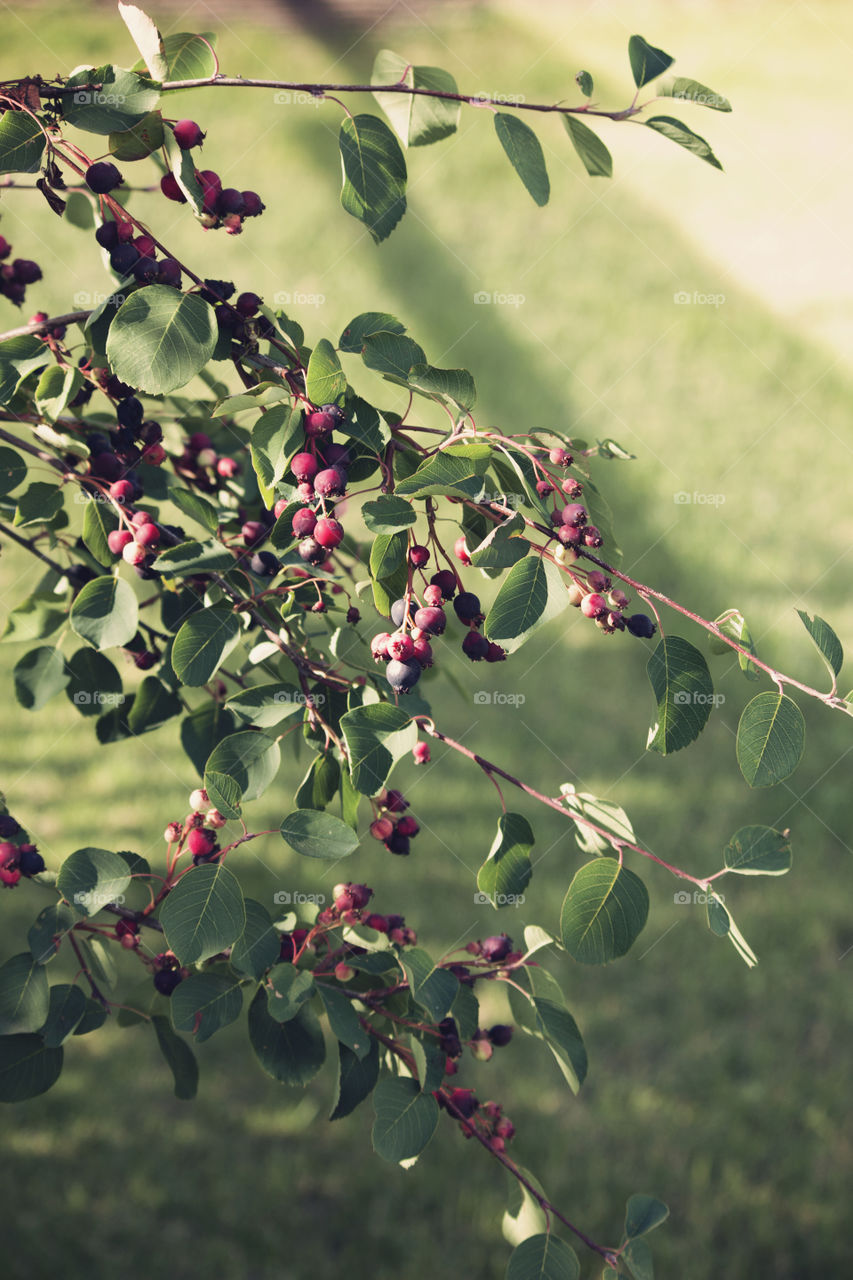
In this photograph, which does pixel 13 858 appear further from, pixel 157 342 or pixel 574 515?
pixel 574 515

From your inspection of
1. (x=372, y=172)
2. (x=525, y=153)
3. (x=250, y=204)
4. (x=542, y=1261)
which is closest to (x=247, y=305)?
(x=250, y=204)

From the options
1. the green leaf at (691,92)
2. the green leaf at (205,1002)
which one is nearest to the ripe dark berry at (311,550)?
the green leaf at (205,1002)

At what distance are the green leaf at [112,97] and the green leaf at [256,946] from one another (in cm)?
69

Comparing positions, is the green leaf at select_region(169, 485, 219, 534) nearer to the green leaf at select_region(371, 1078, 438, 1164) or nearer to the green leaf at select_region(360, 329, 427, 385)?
the green leaf at select_region(360, 329, 427, 385)

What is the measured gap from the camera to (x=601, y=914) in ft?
3.05

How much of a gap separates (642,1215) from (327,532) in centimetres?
71

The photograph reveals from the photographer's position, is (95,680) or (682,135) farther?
(95,680)

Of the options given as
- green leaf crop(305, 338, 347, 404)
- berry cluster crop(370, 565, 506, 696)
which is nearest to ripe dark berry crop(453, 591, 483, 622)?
berry cluster crop(370, 565, 506, 696)

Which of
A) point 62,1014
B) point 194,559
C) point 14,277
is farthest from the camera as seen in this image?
point 14,277

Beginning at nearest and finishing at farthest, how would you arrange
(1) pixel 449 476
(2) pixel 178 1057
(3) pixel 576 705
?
(1) pixel 449 476 < (2) pixel 178 1057 < (3) pixel 576 705

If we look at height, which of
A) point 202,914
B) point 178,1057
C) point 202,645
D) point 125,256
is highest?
point 125,256

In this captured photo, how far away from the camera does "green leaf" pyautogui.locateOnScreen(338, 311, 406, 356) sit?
0.97m

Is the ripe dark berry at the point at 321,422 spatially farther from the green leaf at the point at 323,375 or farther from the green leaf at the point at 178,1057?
the green leaf at the point at 178,1057

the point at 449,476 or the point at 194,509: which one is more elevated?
the point at 449,476
